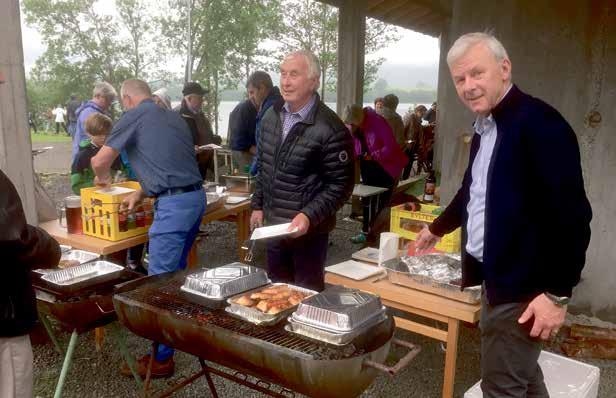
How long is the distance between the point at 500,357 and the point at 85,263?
2254 millimetres

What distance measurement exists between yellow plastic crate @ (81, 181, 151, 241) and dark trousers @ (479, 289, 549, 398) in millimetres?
2439

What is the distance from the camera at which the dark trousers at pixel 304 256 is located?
3.03 m

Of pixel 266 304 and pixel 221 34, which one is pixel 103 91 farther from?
pixel 221 34

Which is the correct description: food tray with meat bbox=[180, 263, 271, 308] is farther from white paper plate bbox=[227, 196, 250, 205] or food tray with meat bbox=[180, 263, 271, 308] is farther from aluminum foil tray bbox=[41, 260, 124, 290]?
white paper plate bbox=[227, 196, 250, 205]

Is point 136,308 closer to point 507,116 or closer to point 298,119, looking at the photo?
point 298,119

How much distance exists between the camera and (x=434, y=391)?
3139mm

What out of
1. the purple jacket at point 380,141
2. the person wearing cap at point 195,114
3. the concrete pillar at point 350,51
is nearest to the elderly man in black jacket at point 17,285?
the purple jacket at point 380,141

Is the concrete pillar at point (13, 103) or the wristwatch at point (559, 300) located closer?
the wristwatch at point (559, 300)

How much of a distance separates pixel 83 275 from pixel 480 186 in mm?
2083

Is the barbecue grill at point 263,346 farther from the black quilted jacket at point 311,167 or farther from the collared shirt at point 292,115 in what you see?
the collared shirt at point 292,115

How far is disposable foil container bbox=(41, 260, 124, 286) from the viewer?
98.6 inches

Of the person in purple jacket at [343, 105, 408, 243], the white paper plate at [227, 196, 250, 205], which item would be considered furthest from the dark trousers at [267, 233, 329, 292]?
the person in purple jacket at [343, 105, 408, 243]

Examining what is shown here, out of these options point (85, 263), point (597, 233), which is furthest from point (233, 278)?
point (597, 233)

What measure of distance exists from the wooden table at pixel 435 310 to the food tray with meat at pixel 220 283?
0.78 m
